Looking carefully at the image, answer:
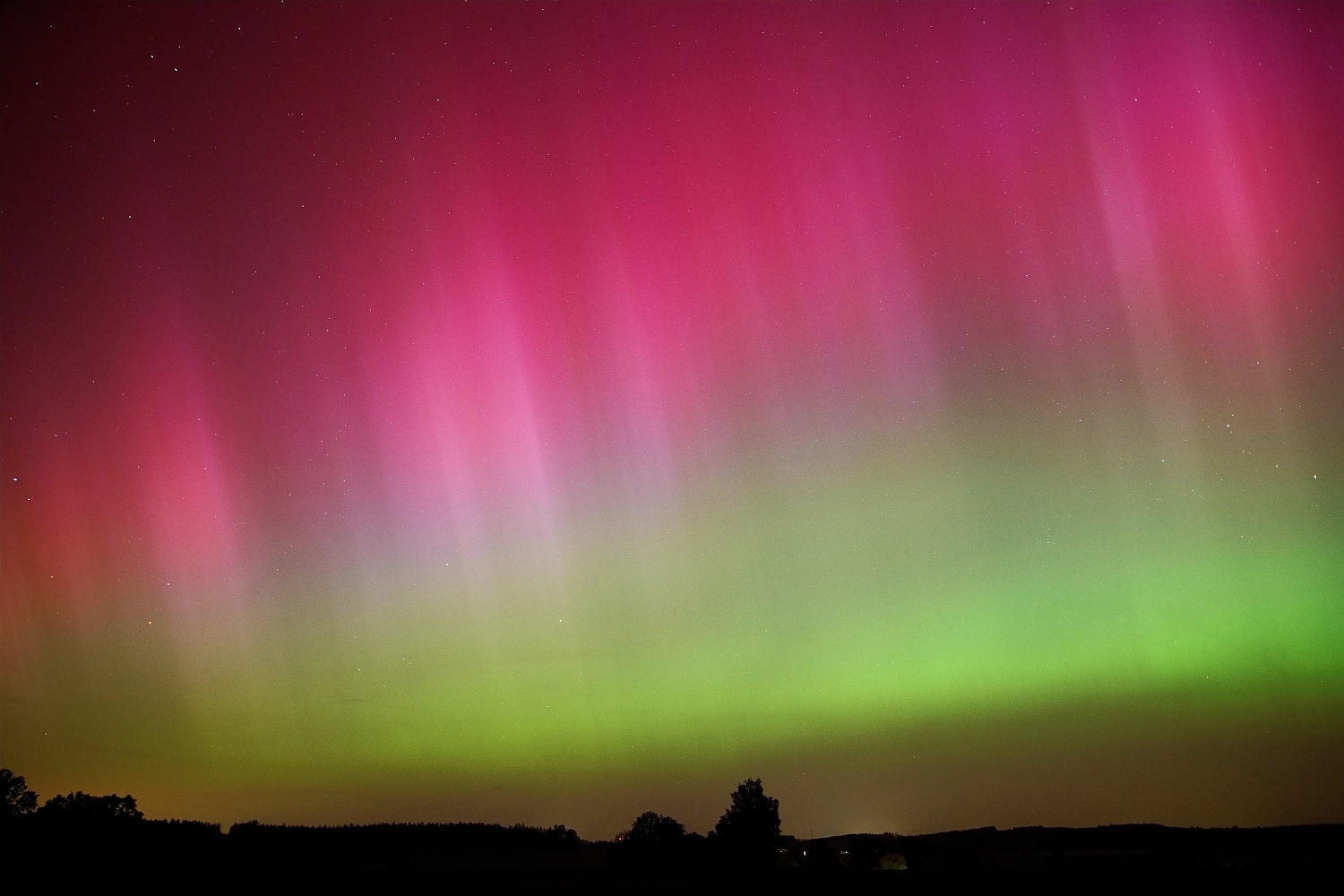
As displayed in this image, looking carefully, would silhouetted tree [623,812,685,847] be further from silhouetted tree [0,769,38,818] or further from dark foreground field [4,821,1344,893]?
silhouetted tree [0,769,38,818]

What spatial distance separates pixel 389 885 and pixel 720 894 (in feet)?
38.8

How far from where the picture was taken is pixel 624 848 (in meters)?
60.2

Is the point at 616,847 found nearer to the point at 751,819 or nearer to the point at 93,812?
the point at 751,819

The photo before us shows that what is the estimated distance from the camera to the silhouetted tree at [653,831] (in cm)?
5944

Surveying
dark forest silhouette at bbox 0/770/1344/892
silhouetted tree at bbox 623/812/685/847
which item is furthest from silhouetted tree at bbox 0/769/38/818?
silhouetted tree at bbox 623/812/685/847

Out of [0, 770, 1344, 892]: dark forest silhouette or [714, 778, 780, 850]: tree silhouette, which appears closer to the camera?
[0, 770, 1344, 892]: dark forest silhouette

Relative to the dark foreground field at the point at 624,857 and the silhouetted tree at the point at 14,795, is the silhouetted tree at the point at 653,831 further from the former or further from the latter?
the silhouetted tree at the point at 14,795

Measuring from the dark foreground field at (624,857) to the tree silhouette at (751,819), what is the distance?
1.26 meters

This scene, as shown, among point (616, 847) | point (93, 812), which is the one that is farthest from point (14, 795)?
point (616, 847)

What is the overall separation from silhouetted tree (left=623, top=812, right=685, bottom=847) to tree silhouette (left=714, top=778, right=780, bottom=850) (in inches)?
168

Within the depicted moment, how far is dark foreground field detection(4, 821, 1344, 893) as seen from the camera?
27.2 meters

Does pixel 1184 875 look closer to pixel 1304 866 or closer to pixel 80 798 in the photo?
pixel 1304 866

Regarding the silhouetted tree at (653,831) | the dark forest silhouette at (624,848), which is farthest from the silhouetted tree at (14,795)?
the silhouetted tree at (653,831)

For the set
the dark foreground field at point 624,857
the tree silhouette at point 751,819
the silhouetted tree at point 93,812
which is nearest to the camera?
the dark foreground field at point 624,857
